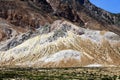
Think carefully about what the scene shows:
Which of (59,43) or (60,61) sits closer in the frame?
Result: (60,61)

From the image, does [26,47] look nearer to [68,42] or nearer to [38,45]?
[38,45]

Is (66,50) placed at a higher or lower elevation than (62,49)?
higher

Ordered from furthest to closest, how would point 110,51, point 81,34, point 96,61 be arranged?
1. point 81,34
2. point 110,51
3. point 96,61

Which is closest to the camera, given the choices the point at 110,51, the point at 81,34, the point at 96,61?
the point at 96,61

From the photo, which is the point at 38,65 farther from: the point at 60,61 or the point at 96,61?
the point at 96,61

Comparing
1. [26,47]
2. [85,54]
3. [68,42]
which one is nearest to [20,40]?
[26,47]

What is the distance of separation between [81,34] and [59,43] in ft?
41.3

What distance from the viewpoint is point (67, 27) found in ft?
554

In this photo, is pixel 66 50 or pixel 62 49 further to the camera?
pixel 62 49

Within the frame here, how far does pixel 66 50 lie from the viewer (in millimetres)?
150625

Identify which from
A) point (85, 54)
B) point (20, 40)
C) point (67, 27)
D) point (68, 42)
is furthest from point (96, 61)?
point (20, 40)

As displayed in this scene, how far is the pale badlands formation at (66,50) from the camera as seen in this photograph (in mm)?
145500

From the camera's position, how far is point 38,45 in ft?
522

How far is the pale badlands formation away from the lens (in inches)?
5728
